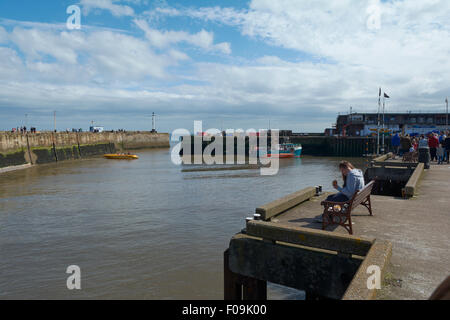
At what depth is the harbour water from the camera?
1037 centimetres

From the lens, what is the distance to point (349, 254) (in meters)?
5.69

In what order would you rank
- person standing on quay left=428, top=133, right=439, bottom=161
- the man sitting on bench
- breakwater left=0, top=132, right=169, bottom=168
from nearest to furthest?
the man sitting on bench, person standing on quay left=428, top=133, right=439, bottom=161, breakwater left=0, top=132, right=169, bottom=168

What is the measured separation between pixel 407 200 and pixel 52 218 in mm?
17599

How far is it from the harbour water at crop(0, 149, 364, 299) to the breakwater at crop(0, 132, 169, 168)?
70.8ft

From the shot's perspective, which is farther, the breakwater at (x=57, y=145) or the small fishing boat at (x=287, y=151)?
the small fishing boat at (x=287, y=151)

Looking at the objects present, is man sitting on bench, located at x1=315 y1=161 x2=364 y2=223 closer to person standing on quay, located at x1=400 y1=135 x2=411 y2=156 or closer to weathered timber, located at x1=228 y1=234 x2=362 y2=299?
weathered timber, located at x1=228 y1=234 x2=362 y2=299

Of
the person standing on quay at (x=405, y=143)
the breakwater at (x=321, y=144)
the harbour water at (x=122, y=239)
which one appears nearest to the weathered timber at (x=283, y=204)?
the harbour water at (x=122, y=239)

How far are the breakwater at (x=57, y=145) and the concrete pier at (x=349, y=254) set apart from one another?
47710 mm

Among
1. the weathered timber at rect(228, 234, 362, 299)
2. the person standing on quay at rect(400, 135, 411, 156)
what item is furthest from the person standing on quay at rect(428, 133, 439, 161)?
the weathered timber at rect(228, 234, 362, 299)

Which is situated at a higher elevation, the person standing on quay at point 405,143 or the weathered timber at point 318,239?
the person standing on quay at point 405,143

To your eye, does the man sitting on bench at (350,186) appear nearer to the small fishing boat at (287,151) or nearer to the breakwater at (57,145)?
the breakwater at (57,145)

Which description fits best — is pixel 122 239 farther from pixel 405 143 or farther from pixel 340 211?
pixel 405 143

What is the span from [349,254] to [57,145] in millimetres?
63858

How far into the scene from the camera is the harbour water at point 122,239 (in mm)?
10367
